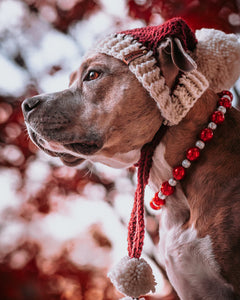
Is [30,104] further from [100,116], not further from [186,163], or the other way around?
[186,163]

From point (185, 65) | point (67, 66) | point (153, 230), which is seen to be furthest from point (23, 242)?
point (185, 65)

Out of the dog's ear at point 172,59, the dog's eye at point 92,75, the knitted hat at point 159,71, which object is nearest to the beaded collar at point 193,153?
the knitted hat at point 159,71

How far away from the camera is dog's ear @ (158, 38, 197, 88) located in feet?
3.51

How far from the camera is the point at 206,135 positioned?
118cm

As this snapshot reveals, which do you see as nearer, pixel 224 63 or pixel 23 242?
pixel 224 63

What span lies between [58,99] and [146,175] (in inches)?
18.7

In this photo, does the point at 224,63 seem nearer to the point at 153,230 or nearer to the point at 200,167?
the point at 200,167

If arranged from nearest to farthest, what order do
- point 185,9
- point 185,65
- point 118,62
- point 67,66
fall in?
point 185,65 < point 118,62 < point 185,9 < point 67,66

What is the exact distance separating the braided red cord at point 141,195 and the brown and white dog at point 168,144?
3 centimetres

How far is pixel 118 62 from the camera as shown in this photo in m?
1.22

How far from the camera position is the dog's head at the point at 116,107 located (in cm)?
116

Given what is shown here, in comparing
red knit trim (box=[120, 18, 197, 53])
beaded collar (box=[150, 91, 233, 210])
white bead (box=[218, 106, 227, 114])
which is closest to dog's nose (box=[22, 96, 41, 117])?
red knit trim (box=[120, 18, 197, 53])

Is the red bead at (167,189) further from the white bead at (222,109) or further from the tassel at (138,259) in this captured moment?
the white bead at (222,109)

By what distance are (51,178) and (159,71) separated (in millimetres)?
1834
